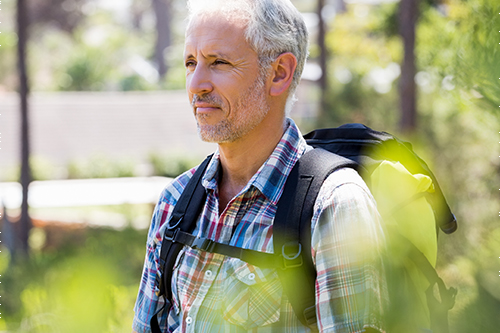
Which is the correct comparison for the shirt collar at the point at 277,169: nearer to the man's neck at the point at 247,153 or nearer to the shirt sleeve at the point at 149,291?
the man's neck at the point at 247,153

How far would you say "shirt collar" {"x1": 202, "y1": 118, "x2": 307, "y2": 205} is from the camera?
5.38 ft

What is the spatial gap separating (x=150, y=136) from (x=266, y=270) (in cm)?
2083

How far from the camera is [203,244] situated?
63.6 inches

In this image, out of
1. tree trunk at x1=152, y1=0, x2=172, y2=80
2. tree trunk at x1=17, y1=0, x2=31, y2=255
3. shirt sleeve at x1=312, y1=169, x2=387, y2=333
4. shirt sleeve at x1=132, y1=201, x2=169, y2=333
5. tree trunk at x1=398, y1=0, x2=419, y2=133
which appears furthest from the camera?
tree trunk at x1=152, y1=0, x2=172, y2=80

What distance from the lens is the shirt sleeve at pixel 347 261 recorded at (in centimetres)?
134

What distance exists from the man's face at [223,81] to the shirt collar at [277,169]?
0.12 meters

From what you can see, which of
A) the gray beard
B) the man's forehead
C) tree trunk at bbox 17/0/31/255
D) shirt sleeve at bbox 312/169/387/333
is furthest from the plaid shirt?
tree trunk at bbox 17/0/31/255

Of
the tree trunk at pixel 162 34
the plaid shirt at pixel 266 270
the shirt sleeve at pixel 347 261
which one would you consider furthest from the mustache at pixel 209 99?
the tree trunk at pixel 162 34

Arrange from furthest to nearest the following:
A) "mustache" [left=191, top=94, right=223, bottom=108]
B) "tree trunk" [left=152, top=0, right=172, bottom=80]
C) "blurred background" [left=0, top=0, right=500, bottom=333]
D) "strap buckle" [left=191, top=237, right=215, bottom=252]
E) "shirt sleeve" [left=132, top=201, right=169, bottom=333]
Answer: "tree trunk" [left=152, top=0, right=172, bottom=80] < "shirt sleeve" [left=132, top=201, right=169, bottom=333] < "mustache" [left=191, top=94, right=223, bottom=108] < "strap buckle" [left=191, top=237, right=215, bottom=252] < "blurred background" [left=0, top=0, right=500, bottom=333]

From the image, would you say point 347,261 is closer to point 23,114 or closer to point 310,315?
point 310,315

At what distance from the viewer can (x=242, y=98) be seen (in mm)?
1710

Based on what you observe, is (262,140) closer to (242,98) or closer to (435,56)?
(242,98)

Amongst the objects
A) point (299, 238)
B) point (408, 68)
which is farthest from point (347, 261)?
point (408, 68)

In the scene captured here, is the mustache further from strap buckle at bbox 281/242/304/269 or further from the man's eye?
strap buckle at bbox 281/242/304/269
